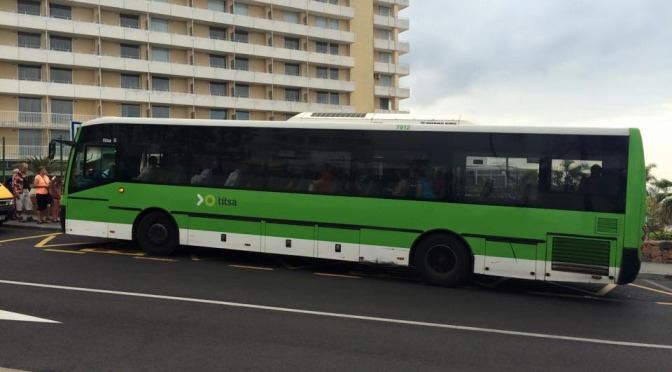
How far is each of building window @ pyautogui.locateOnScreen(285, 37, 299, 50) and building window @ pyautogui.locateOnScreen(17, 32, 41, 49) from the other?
24.6 meters

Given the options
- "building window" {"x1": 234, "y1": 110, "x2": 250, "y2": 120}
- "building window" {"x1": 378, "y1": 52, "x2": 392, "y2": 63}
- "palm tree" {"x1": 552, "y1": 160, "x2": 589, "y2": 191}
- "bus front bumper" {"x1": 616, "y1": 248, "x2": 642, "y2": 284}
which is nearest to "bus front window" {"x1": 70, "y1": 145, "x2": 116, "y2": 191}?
"palm tree" {"x1": 552, "y1": 160, "x2": 589, "y2": 191}

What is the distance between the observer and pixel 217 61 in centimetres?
5531

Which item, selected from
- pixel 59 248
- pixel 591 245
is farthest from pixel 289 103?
pixel 591 245

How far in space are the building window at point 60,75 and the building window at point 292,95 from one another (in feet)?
71.8

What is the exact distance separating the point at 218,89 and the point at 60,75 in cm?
1478

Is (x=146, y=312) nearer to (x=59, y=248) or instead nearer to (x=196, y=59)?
(x=59, y=248)

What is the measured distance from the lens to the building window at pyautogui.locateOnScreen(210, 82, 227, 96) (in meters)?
54.8

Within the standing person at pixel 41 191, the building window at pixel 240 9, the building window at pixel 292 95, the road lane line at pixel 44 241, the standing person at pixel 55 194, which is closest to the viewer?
the road lane line at pixel 44 241

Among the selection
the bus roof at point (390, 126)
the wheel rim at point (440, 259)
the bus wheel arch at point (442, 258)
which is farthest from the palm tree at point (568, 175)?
the wheel rim at point (440, 259)

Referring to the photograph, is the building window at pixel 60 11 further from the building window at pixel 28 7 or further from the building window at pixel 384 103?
the building window at pixel 384 103

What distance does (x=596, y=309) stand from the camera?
7.70m

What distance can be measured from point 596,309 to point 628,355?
7.62 feet

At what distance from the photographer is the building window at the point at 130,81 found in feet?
164

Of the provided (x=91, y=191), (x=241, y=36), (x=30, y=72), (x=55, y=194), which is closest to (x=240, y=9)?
(x=241, y=36)
